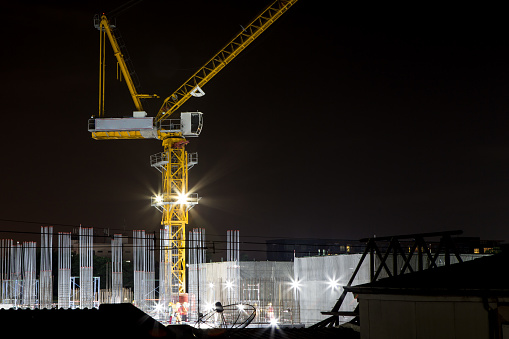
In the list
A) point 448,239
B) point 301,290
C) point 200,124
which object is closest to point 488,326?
point 448,239

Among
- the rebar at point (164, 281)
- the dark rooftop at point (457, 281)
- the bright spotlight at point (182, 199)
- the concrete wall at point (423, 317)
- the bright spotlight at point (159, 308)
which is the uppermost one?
the bright spotlight at point (182, 199)

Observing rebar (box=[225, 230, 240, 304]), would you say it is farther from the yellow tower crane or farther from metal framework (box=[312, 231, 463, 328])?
metal framework (box=[312, 231, 463, 328])

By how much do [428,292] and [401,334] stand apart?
3.67 feet

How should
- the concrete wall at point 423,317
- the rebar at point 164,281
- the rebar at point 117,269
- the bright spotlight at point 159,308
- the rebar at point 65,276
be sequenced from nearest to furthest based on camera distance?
the concrete wall at point 423,317, the rebar at point 65,276, the rebar at point 117,269, the bright spotlight at point 159,308, the rebar at point 164,281

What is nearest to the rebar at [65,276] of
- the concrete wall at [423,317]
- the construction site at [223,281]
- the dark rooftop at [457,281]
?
the construction site at [223,281]

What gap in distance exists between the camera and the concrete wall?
36.3 ft

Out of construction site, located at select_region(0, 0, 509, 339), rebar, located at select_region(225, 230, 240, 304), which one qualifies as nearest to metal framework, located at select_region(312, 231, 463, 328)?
construction site, located at select_region(0, 0, 509, 339)

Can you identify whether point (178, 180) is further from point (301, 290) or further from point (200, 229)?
point (301, 290)

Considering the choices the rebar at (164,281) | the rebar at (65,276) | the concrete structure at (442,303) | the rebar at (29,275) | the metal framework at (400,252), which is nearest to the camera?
the concrete structure at (442,303)

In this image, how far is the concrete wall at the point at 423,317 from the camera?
1105cm

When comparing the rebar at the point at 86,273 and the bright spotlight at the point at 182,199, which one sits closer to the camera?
the rebar at the point at 86,273

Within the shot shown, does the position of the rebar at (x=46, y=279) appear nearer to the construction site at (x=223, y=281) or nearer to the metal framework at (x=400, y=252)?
the construction site at (x=223, y=281)

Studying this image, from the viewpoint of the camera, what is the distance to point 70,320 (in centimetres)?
1398

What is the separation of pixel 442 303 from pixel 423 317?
1.64 ft
